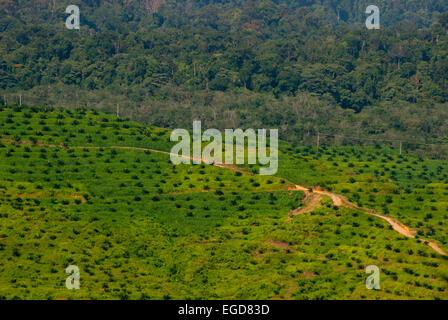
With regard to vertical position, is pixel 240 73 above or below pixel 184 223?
above

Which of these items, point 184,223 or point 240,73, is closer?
point 184,223

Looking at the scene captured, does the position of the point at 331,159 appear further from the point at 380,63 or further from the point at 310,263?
the point at 380,63

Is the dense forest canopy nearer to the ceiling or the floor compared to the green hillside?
nearer to the ceiling

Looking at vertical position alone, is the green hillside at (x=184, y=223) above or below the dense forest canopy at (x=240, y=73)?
below

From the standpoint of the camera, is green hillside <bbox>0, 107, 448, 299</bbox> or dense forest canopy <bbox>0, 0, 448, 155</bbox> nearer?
green hillside <bbox>0, 107, 448, 299</bbox>
